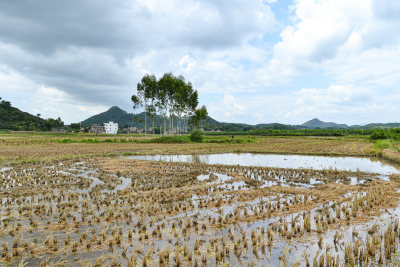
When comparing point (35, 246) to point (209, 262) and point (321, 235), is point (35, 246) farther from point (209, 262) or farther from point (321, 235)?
point (321, 235)

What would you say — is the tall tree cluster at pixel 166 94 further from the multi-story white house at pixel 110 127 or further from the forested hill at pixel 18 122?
the multi-story white house at pixel 110 127

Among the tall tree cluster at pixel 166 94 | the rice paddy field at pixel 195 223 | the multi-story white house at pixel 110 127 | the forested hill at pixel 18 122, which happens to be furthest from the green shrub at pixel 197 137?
the multi-story white house at pixel 110 127

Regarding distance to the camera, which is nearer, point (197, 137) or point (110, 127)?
point (197, 137)

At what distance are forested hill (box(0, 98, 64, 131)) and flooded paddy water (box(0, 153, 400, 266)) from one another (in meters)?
93.7

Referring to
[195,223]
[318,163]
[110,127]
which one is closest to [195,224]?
[195,223]

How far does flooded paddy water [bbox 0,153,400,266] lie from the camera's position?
18.5ft

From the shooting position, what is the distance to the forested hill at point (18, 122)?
295ft

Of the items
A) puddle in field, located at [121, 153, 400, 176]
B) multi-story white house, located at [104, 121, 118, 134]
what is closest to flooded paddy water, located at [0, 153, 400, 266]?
puddle in field, located at [121, 153, 400, 176]

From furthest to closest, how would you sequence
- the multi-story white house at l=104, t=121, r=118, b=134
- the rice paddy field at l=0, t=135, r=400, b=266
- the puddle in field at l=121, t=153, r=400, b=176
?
1. the multi-story white house at l=104, t=121, r=118, b=134
2. the puddle in field at l=121, t=153, r=400, b=176
3. the rice paddy field at l=0, t=135, r=400, b=266

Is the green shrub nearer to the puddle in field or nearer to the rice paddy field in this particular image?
the puddle in field

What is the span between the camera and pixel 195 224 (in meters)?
7.60

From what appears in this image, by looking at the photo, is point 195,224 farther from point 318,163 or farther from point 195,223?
point 318,163

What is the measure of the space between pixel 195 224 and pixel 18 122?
116301 mm

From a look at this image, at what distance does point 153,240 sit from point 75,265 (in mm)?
1909
